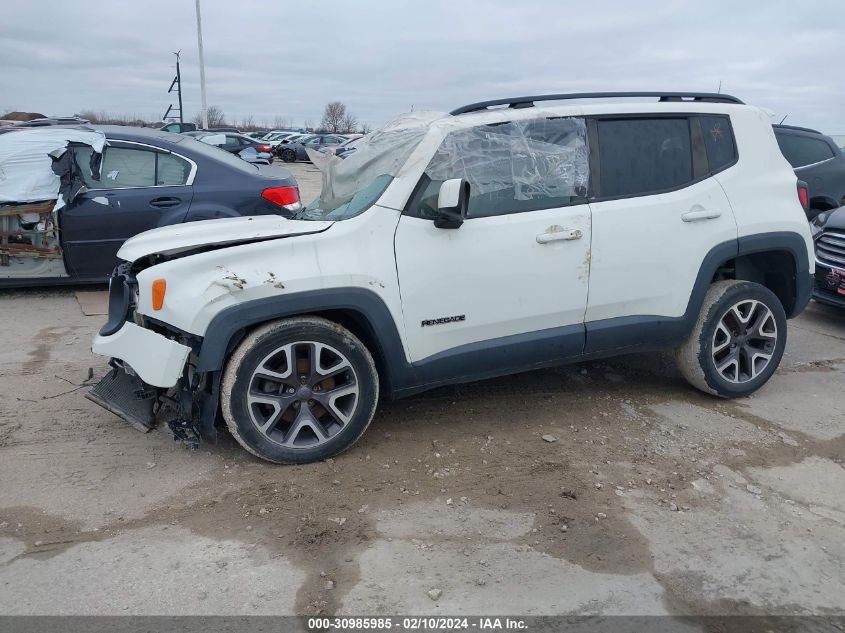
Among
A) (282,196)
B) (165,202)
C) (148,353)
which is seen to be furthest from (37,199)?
(148,353)

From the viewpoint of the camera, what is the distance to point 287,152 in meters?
34.5

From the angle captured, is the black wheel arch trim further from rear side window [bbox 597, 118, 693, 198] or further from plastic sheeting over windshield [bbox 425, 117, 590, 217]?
plastic sheeting over windshield [bbox 425, 117, 590, 217]

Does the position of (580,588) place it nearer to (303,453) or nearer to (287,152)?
(303,453)

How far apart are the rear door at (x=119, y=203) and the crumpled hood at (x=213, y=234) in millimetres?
2672

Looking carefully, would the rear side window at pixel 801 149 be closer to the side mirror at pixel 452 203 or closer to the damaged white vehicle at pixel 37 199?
the side mirror at pixel 452 203

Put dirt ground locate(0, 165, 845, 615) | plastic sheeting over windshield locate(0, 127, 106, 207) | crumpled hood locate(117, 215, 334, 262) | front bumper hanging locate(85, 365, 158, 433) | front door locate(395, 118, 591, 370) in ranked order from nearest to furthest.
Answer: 1. dirt ground locate(0, 165, 845, 615)
2. crumpled hood locate(117, 215, 334, 262)
3. front door locate(395, 118, 591, 370)
4. front bumper hanging locate(85, 365, 158, 433)
5. plastic sheeting over windshield locate(0, 127, 106, 207)

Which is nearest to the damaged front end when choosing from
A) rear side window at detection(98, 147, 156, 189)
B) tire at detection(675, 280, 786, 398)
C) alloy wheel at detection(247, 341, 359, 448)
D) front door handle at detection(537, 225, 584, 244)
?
alloy wheel at detection(247, 341, 359, 448)

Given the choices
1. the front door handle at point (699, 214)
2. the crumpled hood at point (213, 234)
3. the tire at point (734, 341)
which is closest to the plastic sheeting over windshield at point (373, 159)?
the crumpled hood at point (213, 234)

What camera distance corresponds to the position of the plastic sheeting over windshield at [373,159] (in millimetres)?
4070

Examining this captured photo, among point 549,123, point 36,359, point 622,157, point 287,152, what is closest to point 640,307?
point 622,157

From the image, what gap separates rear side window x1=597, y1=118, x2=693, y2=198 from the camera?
424 cm

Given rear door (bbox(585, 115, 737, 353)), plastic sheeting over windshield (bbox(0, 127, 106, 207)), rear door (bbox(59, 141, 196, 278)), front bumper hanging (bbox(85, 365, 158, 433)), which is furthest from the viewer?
plastic sheeting over windshield (bbox(0, 127, 106, 207))

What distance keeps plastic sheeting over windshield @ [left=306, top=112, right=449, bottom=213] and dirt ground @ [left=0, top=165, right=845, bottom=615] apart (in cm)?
138

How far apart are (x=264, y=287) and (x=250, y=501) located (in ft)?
3.39
